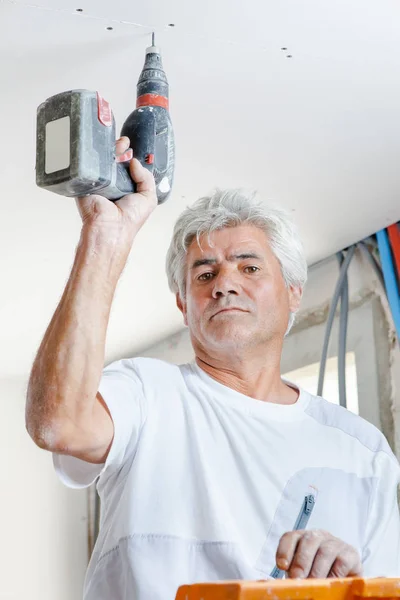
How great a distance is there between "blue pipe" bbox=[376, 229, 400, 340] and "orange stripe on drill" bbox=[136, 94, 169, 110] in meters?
1.38

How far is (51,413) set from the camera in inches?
45.8

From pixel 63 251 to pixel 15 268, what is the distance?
0.23 metres

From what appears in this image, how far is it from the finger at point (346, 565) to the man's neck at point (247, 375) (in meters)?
0.57

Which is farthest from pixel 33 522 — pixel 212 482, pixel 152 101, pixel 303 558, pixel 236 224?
pixel 303 558

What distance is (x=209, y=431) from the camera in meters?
1.54

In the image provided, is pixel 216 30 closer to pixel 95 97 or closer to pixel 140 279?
pixel 95 97

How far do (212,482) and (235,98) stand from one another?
1.04m

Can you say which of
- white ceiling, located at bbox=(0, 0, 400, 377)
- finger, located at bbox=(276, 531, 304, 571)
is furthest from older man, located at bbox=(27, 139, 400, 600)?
white ceiling, located at bbox=(0, 0, 400, 377)

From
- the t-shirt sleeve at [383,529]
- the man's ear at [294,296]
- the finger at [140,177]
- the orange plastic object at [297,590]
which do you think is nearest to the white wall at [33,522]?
the man's ear at [294,296]

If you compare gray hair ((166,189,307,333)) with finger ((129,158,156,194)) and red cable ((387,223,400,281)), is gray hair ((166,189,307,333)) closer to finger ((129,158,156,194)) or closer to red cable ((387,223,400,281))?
finger ((129,158,156,194))

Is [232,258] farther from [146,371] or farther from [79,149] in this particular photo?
[79,149]

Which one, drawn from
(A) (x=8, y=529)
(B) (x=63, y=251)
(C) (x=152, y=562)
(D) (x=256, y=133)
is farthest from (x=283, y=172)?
(A) (x=8, y=529)

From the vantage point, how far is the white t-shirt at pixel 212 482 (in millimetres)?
1390

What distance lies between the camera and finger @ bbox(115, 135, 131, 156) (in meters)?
1.34
